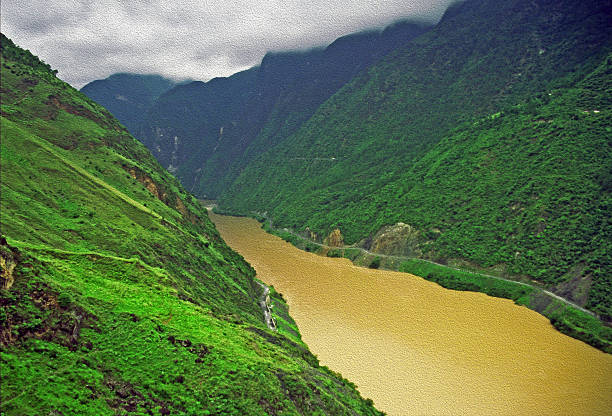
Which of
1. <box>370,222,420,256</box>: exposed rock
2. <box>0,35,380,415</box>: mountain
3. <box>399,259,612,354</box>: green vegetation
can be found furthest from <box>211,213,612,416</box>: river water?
<box>370,222,420,256</box>: exposed rock

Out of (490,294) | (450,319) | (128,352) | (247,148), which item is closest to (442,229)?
(490,294)

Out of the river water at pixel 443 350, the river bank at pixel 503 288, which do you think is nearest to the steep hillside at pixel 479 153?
the river bank at pixel 503 288

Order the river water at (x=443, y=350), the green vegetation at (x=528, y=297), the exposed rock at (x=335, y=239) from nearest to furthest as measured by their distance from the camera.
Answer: the river water at (x=443, y=350) → the green vegetation at (x=528, y=297) → the exposed rock at (x=335, y=239)

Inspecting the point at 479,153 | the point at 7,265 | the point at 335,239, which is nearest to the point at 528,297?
the point at 479,153

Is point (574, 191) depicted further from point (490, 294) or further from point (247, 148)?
point (247, 148)

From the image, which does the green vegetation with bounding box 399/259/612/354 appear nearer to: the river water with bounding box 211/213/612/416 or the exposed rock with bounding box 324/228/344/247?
the river water with bounding box 211/213/612/416

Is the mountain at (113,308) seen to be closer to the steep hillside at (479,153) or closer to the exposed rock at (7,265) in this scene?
the exposed rock at (7,265)
